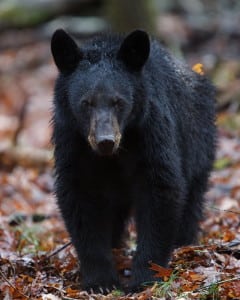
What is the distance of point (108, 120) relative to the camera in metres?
5.86

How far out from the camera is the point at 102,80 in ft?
20.0

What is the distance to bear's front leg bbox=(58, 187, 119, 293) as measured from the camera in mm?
6406

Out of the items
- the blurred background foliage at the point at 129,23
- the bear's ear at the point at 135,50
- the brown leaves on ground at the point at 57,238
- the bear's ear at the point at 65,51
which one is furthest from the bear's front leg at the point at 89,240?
the blurred background foliage at the point at 129,23

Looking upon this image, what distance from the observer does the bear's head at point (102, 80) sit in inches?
234

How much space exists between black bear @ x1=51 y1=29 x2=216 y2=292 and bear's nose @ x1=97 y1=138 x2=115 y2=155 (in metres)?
0.14

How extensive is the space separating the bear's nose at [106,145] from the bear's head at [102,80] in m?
0.01

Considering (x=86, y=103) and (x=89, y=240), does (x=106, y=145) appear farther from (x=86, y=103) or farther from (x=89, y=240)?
(x=89, y=240)

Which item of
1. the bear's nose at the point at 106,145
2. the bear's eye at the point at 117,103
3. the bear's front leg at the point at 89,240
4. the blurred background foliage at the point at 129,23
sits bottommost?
the bear's front leg at the point at 89,240

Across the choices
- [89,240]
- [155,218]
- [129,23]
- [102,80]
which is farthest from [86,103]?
[129,23]

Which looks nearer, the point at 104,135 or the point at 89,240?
the point at 104,135

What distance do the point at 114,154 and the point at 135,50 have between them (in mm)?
890

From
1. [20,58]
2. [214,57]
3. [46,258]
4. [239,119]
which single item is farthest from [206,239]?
[20,58]

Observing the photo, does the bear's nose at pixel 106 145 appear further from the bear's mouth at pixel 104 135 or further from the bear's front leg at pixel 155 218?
the bear's front leg at pixel 155 218

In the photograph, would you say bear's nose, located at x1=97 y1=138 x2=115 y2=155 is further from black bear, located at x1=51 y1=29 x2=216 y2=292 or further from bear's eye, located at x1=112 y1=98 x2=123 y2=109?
bear's eye, located at x1=112 y1=98 x2=123 y2=109
